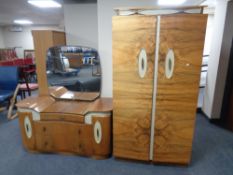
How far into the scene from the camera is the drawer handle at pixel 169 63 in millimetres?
1736

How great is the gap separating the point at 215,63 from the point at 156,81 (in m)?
1.76

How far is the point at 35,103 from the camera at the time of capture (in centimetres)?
234

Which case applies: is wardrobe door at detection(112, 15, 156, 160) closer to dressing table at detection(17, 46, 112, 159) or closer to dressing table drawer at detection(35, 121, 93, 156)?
dressing table at detection(17, 46, 112, 159)

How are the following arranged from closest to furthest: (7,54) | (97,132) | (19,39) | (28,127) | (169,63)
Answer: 1. (169,63)
2. (97,132)
3. (28,127)
4. (7,54)
5. (19,39)

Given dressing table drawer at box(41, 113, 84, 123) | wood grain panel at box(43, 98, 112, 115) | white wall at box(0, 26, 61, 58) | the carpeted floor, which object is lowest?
the carpeted floor

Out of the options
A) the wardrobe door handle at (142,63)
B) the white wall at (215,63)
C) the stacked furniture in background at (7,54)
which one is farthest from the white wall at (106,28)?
the stacked furniture in background at (7,54)

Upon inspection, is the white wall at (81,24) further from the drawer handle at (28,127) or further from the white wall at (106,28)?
the drawer handle at (28,127)

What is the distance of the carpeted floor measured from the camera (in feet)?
6.41

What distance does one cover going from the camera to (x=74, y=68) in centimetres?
257

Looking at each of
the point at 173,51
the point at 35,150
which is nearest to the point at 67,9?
the point at 173,51

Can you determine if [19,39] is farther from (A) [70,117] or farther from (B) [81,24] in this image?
(A) [70,117]

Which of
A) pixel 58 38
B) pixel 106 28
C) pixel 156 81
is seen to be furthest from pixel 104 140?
pixel 58 38

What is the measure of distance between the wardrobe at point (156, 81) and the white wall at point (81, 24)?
0.92 metres

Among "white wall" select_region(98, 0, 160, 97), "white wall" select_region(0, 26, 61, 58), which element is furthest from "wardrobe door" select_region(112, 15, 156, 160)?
"white wall" select_region(0, 26, 61, 58)
